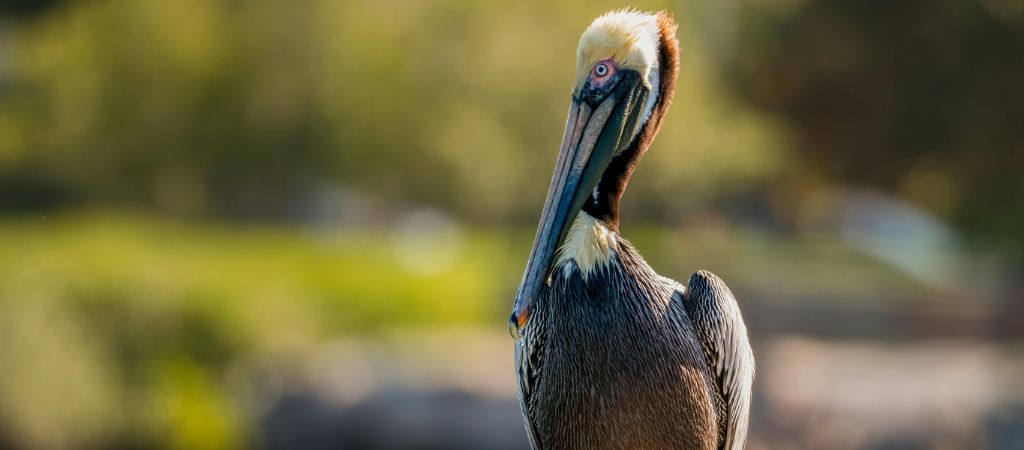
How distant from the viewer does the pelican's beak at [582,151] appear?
11.3 feet

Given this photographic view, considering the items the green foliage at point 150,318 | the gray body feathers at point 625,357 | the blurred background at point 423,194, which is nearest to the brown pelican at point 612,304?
the gray body feathers at point 625,357

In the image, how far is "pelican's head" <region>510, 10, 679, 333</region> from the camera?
11.4ft

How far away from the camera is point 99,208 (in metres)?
15.1

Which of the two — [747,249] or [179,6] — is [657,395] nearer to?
[179,6]

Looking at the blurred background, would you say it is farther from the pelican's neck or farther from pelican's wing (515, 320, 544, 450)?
the pelican's neck

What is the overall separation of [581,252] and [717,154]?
1108 centimetres

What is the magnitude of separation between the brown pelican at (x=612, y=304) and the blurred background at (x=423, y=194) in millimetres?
4786

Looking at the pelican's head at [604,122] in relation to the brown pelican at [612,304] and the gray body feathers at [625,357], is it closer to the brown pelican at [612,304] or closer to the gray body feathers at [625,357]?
the brown pelican at [612,304]

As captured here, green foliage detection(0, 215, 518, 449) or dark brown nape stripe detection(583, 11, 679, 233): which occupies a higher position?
dark brown nape stripe detection(583, 11, 679, 233)

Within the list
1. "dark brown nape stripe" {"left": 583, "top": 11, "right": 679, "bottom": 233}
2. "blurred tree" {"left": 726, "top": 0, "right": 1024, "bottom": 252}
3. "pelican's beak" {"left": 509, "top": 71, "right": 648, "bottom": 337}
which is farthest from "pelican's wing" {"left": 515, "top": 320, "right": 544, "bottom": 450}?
"blurred tree" {"left": 726, "top": 0, "right": 1024, "bottom": 252}

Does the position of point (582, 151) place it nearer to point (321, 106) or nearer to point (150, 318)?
point (150, 318)

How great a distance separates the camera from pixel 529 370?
3.69m

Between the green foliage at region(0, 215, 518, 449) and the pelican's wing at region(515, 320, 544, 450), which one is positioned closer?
the pelican's wing at region(515, 320, 544, 450)

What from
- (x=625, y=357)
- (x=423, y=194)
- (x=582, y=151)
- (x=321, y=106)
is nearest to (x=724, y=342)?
(x=625, y=357)
